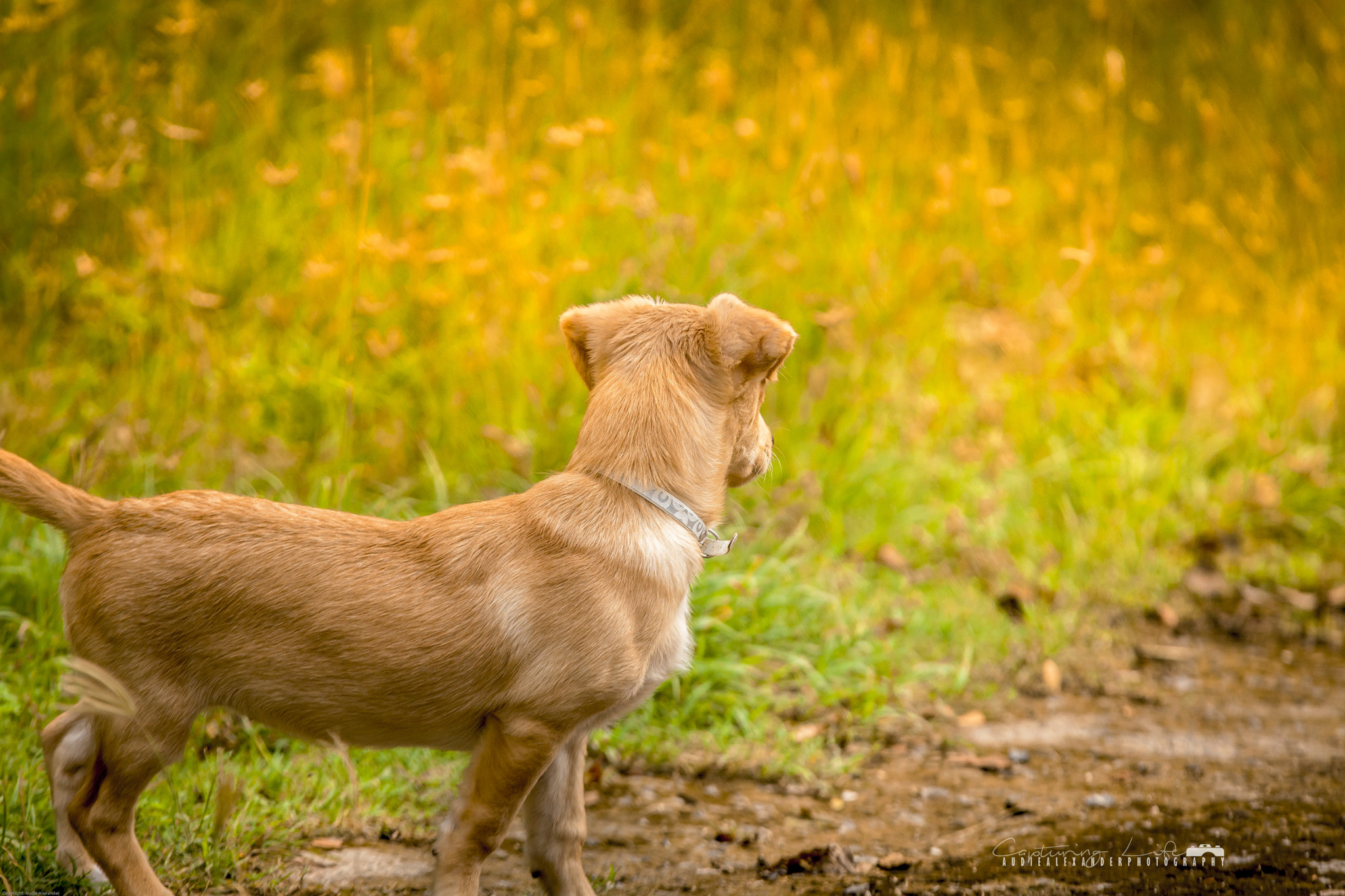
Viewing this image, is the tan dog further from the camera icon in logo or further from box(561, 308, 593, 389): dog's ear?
the camera icon in logo

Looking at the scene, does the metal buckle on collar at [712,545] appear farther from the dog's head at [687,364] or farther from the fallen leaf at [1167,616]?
the fallen leaf at [1167,616]

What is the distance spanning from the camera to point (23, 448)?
4.07 meters

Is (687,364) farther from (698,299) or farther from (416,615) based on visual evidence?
(698,299)

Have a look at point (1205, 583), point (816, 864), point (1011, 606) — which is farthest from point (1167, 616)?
point (816, 864)

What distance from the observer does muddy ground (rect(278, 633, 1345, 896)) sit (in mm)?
3047

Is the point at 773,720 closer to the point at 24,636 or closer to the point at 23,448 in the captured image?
the point at 24,636

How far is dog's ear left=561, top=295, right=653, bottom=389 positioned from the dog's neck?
0.12m

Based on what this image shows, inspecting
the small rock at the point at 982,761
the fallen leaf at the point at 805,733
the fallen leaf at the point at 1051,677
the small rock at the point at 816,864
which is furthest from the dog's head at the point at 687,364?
the fallen leaf at the point at 1051,677

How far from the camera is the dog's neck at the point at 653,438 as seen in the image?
280 cm

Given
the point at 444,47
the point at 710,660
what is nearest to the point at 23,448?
the point at 710,660

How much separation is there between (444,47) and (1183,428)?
163 inches

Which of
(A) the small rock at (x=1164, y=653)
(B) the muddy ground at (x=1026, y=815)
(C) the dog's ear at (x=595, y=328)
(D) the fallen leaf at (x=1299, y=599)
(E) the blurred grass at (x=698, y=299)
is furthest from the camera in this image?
(D) the fallen leaf at (x=1299, y=599)

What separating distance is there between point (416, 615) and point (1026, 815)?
1.91 meters

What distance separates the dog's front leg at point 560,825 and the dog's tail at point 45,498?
1.17 metres
